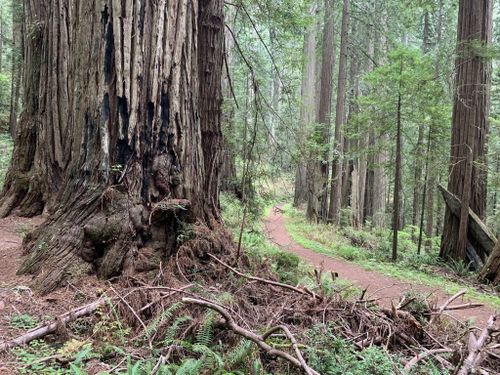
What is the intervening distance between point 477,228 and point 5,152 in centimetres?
1592

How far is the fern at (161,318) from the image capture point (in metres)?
3.08

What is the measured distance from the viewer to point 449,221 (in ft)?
34.7

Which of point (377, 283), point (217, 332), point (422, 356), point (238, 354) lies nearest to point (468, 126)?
point (377, 283)

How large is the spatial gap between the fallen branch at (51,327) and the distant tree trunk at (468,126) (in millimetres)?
9058

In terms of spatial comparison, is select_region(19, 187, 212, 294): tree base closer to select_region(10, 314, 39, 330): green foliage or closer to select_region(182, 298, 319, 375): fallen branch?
select_region(10, 314, 39, 330): green foliage

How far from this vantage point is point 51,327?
9.80 feet

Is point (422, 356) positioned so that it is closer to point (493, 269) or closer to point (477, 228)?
point (493, 269)

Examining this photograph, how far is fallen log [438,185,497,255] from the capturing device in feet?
32.0

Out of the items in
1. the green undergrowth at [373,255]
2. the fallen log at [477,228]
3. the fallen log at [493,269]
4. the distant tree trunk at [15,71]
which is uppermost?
the distant tree trunk at [15,71]

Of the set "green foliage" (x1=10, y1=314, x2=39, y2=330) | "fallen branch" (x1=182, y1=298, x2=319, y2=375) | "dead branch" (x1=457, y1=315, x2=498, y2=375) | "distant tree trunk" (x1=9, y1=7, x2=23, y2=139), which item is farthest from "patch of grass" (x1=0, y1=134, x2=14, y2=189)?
"dead branch" (x1=457, y1=315, x2=498, y2=375)

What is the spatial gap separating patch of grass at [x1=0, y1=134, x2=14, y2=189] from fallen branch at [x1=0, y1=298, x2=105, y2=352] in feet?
33.2

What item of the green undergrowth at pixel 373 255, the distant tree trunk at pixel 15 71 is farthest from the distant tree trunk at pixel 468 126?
the distant tree trunk at pixel 15 71

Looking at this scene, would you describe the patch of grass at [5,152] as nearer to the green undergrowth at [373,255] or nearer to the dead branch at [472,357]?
the green undergrowth at [373,255]

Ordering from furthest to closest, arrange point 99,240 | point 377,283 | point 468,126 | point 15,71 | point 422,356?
point 15,71, point 468,126, point 377,283, point 99,240, point 422,356
